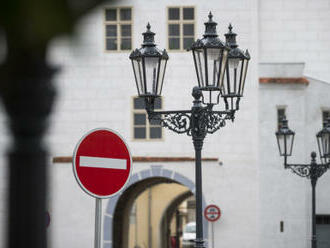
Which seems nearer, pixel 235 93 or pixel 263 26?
pixel 235 93

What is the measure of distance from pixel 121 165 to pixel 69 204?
67.9ft

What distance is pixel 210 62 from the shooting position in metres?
10.4

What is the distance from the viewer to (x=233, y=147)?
2706 centimetres

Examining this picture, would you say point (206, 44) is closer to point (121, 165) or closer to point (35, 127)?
point (121, 165)

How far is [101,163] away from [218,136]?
20.6 m

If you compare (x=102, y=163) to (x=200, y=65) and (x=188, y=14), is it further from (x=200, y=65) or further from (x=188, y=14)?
(x=188, y=14)

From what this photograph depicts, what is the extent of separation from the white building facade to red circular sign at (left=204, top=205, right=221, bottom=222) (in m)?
0.50

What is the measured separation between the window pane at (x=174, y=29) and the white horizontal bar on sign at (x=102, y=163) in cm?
2038

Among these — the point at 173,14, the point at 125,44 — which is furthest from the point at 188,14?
the point at 125,44

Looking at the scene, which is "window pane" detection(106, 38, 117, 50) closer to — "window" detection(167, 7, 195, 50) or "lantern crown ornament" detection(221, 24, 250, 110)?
"window" detection(167, 7, 195, 50)

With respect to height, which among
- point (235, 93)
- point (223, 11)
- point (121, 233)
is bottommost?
point (121, 233)

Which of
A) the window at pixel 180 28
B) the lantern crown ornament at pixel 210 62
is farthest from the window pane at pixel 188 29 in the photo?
the lantern crown ornament at pixel 210 62

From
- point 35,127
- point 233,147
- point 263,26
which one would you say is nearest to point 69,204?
point 233,147

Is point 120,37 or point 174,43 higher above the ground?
point 120,37
